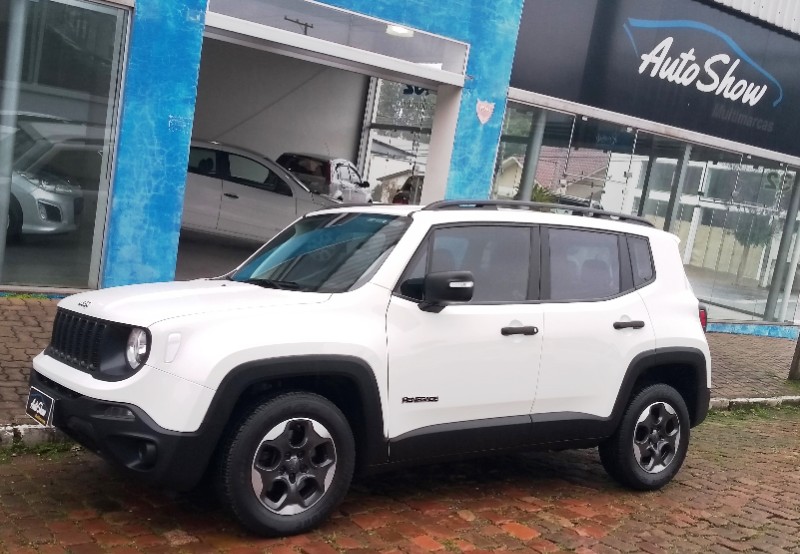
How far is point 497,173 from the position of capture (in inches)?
449

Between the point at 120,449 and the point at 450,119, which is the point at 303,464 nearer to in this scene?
the point at 120,449

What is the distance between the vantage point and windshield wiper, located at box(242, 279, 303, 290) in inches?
182

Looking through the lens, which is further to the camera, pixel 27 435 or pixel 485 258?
pixel 27 435

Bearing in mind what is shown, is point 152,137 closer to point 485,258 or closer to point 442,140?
point 442,140

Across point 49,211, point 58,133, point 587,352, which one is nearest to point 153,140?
point 58,133

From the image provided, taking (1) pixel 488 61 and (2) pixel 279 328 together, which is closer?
(2) pixel 279 328

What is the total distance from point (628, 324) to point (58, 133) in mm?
5841

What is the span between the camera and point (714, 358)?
11.9 meters

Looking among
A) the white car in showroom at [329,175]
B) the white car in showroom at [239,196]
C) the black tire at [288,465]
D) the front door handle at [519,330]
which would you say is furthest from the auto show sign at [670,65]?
the black tire at [288,465]

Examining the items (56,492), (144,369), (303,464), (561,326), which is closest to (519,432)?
(561,326)

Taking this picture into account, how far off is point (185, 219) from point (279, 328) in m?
9.22

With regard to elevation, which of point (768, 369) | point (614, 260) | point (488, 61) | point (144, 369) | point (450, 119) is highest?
point (488, 61)

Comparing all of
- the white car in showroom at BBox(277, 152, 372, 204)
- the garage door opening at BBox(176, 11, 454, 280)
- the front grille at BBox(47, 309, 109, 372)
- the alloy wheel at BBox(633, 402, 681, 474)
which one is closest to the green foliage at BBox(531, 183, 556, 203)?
the garage door opening at BBox(176, 11, 454, 280)

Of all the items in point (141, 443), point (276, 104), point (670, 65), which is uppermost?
point (670, 65)
